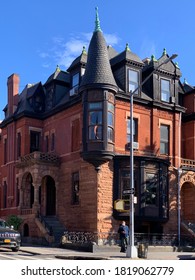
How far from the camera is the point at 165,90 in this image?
37.7 m

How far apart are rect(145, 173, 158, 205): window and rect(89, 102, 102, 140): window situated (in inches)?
A: 198

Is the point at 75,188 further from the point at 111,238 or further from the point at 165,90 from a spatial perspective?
the point at 165,90

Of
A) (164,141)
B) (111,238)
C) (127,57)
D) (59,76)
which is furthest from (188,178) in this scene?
(59,76)

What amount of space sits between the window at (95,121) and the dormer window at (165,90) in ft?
23.7

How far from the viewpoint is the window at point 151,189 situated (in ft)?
111

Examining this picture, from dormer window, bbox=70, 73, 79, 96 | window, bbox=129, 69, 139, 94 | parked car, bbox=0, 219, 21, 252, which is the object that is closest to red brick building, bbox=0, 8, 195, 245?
window, bbox=129, 69, 139, 94

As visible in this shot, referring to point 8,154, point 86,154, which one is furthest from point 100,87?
point 8,154

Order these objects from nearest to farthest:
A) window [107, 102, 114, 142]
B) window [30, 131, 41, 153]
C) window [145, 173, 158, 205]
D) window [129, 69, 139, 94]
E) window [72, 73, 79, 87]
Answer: window [107, 102, 114, 142] → window [145, 173, 158, 205] → window [129, 69, 139, 94] → window [72, 73, 79, 87] → window [30, 131, 41, 153]

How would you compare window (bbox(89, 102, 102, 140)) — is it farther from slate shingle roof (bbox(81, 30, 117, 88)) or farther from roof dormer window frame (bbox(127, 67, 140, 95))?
roof dormer window frame (bbox(127, 67, 140, 95))

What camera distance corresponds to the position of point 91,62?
32.9 metres

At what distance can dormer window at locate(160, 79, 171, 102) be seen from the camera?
3740 centimetres

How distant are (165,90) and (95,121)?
27.0 ft

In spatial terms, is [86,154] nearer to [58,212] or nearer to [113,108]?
[113,108]

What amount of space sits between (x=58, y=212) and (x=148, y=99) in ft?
35.9
